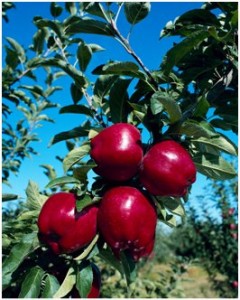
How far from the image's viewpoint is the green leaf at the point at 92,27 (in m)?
1.12

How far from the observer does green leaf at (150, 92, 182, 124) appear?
2.94 feet

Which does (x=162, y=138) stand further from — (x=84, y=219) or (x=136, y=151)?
(x=84, y=219)

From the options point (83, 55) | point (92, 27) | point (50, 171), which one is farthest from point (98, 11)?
point (50, 171)

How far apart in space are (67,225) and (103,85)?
45 cm

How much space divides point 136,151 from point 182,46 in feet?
0.96

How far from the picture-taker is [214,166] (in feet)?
3.34

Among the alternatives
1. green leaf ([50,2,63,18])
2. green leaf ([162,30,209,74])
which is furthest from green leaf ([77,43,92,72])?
green leaf ([50,2,63,18])

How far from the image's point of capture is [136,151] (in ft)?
3.16

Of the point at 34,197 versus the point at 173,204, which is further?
the point at 34,197

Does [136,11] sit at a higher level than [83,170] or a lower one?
higher

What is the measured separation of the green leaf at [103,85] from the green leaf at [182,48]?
0.61 feet

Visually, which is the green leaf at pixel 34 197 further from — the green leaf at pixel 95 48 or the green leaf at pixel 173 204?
the green leaf at pixel 95 48

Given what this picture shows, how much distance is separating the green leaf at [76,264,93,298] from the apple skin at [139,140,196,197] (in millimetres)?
268

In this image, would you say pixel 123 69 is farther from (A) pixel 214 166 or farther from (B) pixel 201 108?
(A) pixel 214 166
